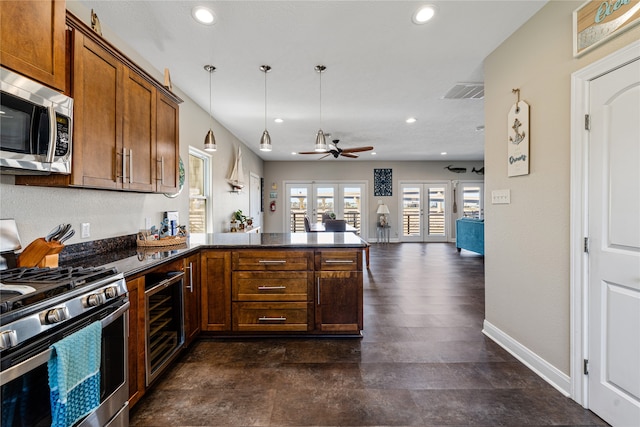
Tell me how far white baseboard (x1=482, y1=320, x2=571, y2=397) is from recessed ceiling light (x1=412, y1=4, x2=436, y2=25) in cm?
254

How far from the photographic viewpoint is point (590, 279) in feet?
5.64

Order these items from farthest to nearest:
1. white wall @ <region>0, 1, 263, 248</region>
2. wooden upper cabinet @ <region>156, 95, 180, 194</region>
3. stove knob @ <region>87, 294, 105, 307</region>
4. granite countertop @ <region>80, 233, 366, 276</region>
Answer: wooden upper cabinet @ <region>156, 95, 180, 194</region> < granite countertop @ <region>80, 233, 366, 276</region> < white wall @ <region>0, 1, 263, 248</region> < stove knob @ <region>87, 294, 105, 307</region>

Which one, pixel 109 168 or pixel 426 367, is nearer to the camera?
pixel 109 168

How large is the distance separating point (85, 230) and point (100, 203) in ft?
0.84

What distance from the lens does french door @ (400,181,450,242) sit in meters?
8.98

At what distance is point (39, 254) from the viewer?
1541mm

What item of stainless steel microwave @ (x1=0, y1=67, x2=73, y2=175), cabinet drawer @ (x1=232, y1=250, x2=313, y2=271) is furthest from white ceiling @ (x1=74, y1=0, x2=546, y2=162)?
cabinet drawer @ (x1=232, y1=250, x2=313, y2=271)

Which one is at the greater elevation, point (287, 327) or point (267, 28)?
point (267, 28)

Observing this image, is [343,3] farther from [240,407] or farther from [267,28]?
[240,407]

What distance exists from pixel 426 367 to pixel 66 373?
6.94 feet

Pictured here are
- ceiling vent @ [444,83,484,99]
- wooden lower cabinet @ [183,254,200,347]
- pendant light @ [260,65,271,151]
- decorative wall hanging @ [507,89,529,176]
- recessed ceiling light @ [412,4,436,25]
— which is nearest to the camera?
recessed ceiling light @ [412,4,436,25]

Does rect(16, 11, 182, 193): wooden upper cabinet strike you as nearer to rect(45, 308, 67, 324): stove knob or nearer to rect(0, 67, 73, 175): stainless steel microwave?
rect(0, 67, 73, 175): stainless steel microwave

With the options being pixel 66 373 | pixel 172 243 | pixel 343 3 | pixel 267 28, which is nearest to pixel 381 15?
pixel 343 3

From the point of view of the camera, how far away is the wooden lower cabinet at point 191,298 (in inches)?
91.5
